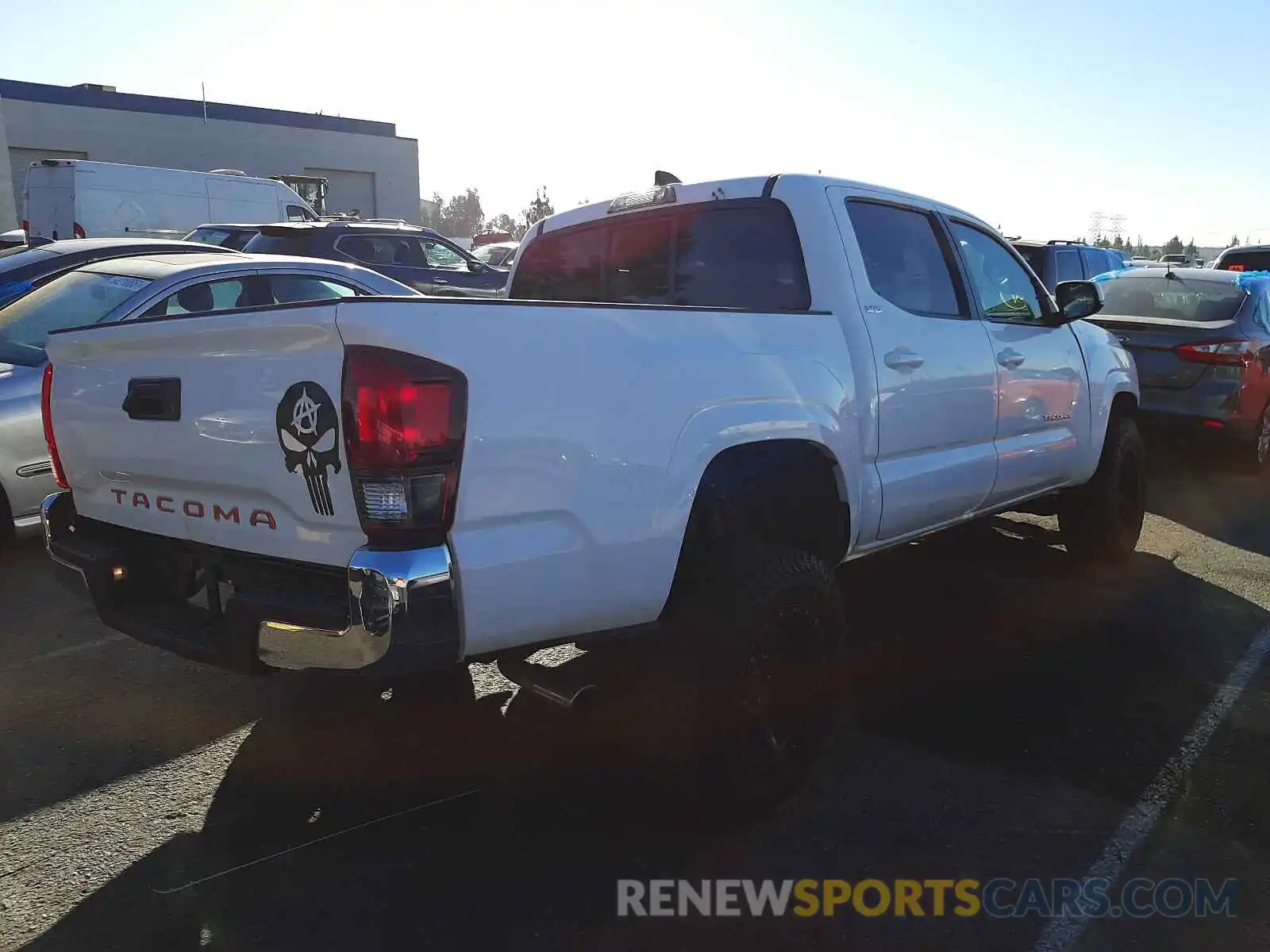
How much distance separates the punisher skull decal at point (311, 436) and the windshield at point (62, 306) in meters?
3.88

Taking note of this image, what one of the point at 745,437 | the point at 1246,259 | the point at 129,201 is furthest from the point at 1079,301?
the point at 129,201

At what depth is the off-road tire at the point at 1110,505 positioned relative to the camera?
5.51 metres

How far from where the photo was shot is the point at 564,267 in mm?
4414

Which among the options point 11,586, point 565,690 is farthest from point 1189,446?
point 11,586

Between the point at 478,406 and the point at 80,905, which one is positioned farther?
the point at 80,905

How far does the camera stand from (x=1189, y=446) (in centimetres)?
786

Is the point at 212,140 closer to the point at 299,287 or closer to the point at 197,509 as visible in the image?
the point at 299,287

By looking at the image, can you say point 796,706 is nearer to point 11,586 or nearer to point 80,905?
point 80,905

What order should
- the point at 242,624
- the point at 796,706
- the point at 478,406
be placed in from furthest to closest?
the point at 796,706
the point at 242,624
the point at 478,406

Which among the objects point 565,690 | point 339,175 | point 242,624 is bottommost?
point 565,690

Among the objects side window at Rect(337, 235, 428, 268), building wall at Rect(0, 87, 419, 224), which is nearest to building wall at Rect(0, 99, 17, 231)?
building wall at Rect(0, 87, 419, 224)

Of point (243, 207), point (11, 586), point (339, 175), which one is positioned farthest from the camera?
point (339, 175)

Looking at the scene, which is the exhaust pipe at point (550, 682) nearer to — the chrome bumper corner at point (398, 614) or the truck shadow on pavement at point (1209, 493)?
the chrome bumper corner at point (398, 614)

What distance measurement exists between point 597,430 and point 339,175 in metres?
47.8
